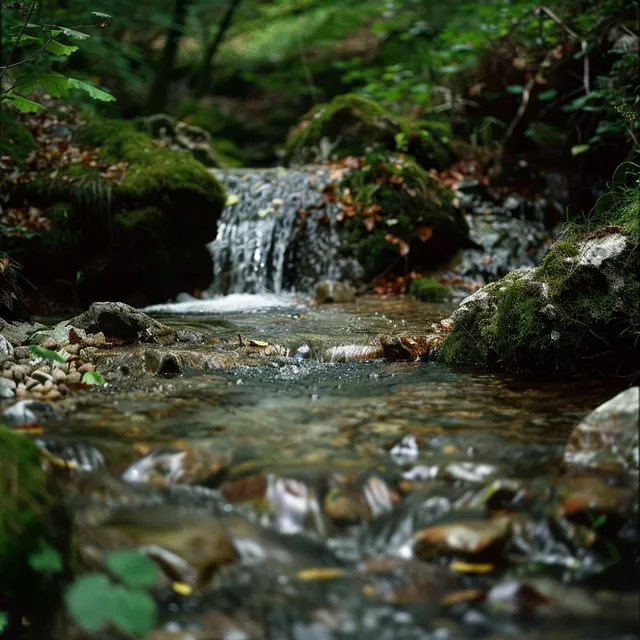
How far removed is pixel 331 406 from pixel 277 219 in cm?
546

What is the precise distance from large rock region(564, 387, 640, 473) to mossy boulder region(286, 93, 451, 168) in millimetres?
7414

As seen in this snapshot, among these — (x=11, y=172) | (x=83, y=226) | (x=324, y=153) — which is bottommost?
(x=83, y=226)

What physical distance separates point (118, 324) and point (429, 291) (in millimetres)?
3856

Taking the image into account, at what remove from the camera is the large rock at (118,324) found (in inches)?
176

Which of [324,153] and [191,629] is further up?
[324,153]

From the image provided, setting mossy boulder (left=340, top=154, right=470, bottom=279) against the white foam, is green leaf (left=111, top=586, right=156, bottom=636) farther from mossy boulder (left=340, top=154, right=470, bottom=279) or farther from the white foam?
mossy boulder (left=340, top=154, right=470, bottom=279)

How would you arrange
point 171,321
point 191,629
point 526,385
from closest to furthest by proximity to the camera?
point 191,629
point 526,385
point 171,321

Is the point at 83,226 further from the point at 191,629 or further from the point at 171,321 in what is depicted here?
the point at 191,629

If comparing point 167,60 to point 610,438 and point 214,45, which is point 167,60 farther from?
point 610,438

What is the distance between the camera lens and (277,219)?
829 centimetres

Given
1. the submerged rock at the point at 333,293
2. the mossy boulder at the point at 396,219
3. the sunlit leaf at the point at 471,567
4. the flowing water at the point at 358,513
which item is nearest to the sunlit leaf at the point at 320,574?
the flowing water at the point at 358,513

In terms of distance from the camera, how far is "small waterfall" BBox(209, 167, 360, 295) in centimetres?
786

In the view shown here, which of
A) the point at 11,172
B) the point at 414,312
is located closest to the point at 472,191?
the point at 414,312

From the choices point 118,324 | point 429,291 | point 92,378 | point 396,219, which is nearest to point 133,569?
point 92,378
